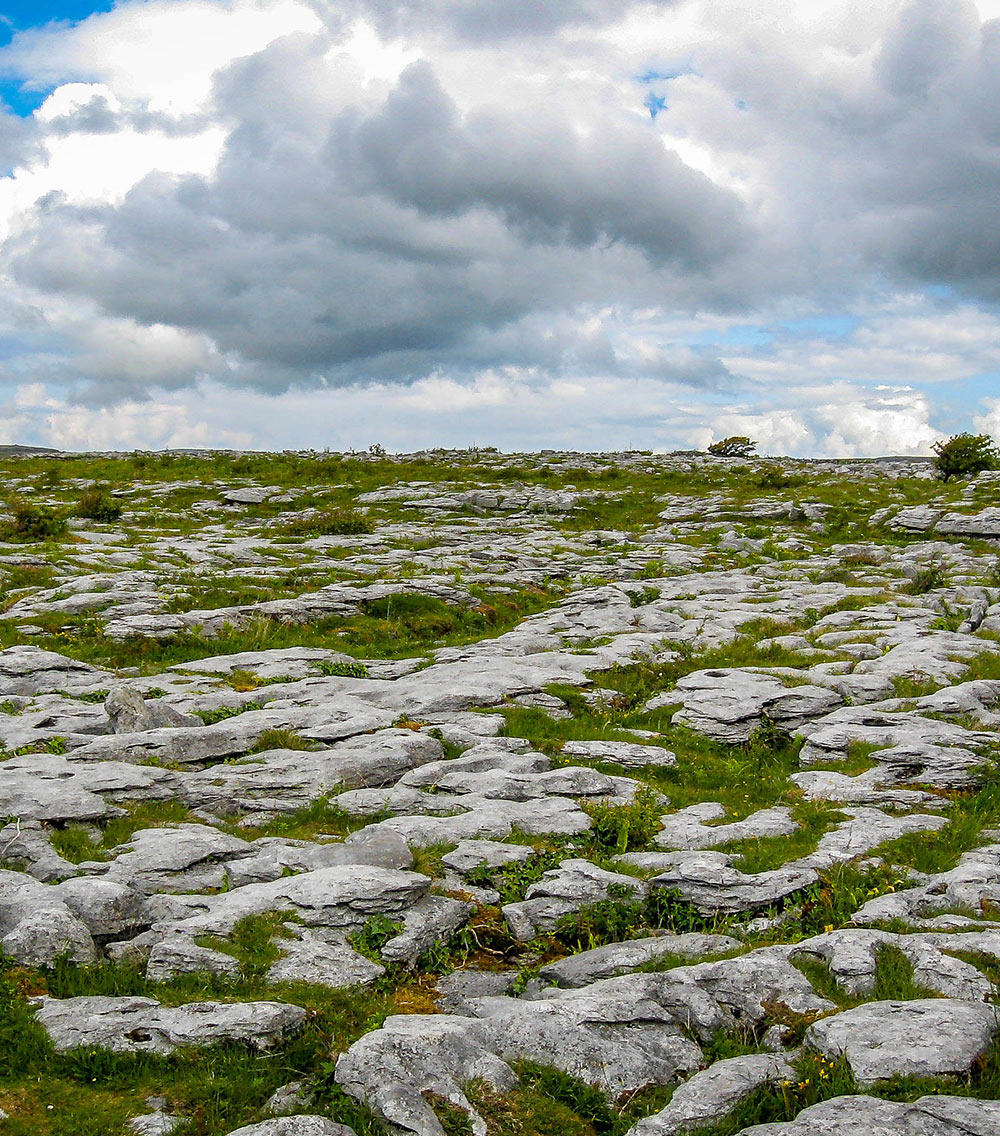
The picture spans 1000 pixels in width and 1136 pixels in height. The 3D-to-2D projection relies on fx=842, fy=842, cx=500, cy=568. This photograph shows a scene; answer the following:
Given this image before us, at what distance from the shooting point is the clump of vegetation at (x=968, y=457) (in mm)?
56688

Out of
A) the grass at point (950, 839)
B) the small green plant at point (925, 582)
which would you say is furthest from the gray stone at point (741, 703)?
the small green plant at point (925, 582)

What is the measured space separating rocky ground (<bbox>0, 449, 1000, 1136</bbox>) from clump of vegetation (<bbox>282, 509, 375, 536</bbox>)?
41.4ft

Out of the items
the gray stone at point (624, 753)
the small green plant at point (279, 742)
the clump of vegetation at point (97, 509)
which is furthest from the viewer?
the clump of vegetation at point (97, 509)

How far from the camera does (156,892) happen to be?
985 centimetres

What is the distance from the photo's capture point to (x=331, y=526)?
40688 millimetres

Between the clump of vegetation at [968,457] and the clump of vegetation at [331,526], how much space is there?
132 ft

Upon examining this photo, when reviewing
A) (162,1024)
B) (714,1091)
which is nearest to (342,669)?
(162,1024)

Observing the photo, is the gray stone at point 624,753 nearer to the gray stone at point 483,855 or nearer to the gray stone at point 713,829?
the gray stone at point 713,829

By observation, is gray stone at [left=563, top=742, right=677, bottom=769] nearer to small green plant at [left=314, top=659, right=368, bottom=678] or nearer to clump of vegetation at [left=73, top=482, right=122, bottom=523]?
small green plant at [left=314, top=659, right=368, bottom=678]

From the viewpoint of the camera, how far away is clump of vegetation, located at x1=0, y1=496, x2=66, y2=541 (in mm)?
34750

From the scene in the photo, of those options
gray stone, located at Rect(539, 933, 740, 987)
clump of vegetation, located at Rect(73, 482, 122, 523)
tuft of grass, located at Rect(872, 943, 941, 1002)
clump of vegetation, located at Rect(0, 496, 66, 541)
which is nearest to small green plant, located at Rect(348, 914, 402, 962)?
gray stone, located at Rect(539, 933, 740, 987)

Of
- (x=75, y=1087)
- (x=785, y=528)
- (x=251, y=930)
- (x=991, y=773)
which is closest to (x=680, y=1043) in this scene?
(x=251, y=930)

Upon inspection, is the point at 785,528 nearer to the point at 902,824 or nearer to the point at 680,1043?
the point at 902,824

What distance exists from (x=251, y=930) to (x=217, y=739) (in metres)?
6.10
